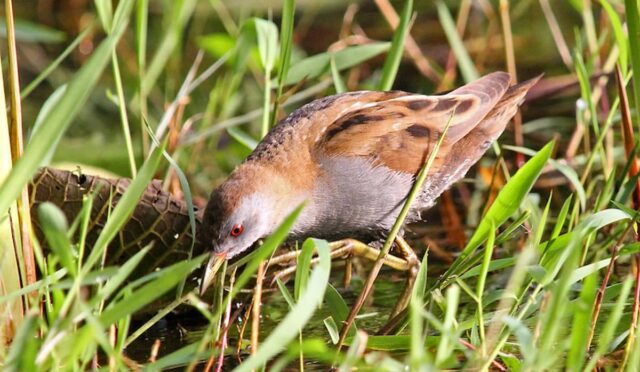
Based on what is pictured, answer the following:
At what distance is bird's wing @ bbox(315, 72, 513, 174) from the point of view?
387cm

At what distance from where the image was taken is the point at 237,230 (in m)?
3.55

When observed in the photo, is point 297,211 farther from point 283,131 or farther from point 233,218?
point 283,131

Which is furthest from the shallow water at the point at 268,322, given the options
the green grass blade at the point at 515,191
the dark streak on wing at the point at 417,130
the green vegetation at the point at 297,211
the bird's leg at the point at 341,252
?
the green grass blade at the point at 515,191

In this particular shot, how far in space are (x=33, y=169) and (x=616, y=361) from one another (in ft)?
5.22

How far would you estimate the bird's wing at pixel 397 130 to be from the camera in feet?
12.7

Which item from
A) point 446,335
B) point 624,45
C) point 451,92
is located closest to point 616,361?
point 446,335

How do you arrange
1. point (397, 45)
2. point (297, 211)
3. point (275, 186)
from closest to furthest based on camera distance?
1. point (297, 211)
2. point (275, 186)
3. point (397, 45)

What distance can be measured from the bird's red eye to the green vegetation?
17cm

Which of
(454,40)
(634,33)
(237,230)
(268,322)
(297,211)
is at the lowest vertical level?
(268,322)

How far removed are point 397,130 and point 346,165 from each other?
24cm

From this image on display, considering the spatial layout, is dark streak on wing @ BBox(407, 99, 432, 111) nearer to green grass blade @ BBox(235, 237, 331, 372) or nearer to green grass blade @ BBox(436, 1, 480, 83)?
green grass blade @ BBox(436, 1, 480, 83)

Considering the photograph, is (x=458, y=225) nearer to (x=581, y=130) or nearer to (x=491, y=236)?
(x=581, y=130)

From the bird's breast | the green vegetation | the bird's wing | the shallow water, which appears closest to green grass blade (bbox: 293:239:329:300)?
the green vegetation

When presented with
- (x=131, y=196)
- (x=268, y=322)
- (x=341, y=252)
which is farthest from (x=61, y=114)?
(x=268, y=322)
